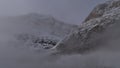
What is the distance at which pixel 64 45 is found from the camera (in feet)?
194

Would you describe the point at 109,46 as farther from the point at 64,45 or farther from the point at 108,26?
the point at 64,45

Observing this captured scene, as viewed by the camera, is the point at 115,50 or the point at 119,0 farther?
the point at 119,0

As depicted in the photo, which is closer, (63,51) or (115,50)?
(115,50)

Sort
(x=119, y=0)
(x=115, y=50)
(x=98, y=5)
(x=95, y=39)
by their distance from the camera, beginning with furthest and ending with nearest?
(x=98, y=5)
(x=119, y=0)
(x=95, y=39)
(x=115, y=50)

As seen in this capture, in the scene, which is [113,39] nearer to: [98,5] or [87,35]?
[87,35]

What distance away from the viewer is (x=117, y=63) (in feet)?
104

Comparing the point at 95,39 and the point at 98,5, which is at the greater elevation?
the point at 98,5

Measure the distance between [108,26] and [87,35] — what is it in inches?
162

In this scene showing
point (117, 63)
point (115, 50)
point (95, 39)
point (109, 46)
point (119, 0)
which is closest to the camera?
point (117, 63)

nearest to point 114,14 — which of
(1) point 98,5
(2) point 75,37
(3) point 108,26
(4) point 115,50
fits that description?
(3) point 108,26

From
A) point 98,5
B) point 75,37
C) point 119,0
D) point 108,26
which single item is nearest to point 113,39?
point 108,26

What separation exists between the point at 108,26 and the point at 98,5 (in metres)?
24.8

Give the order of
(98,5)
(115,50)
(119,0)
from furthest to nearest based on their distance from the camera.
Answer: (98,5)
(119,0)
(115,50)

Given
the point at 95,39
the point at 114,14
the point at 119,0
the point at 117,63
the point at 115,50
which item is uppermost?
the point at 119,0
